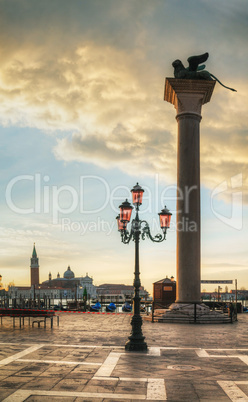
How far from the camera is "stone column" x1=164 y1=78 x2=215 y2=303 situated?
21391mm

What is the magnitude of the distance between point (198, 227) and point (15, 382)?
14.7 m

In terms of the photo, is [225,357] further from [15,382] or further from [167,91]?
[167,91]

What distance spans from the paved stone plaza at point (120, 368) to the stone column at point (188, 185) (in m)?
5.88

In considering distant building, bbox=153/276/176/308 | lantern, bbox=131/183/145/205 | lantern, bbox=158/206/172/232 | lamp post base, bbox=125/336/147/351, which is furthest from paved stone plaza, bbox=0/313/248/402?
distant building, bbox=153/276/176/308

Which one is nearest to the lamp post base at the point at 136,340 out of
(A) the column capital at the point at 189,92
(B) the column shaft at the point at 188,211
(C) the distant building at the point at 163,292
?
(B) the column shaft at the point at 188,211

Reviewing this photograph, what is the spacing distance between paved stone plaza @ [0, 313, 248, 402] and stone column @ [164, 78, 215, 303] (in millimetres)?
5880

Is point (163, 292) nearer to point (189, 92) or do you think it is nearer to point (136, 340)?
point (189, 92)

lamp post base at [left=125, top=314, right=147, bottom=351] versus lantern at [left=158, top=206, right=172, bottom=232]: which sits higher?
lantern at [left=158, top=206, right=172, bottom=232]

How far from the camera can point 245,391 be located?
7.59m

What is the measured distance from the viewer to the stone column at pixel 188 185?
21391mm

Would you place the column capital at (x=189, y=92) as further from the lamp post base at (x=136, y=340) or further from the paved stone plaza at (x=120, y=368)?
the lamp post base at (x=136, y=340)

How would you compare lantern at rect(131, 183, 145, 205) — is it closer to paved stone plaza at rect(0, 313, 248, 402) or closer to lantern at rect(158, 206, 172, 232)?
lantern at rect(158, 206, 172, 232)

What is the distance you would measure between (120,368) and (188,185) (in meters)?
13.3

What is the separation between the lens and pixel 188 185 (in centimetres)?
2166
